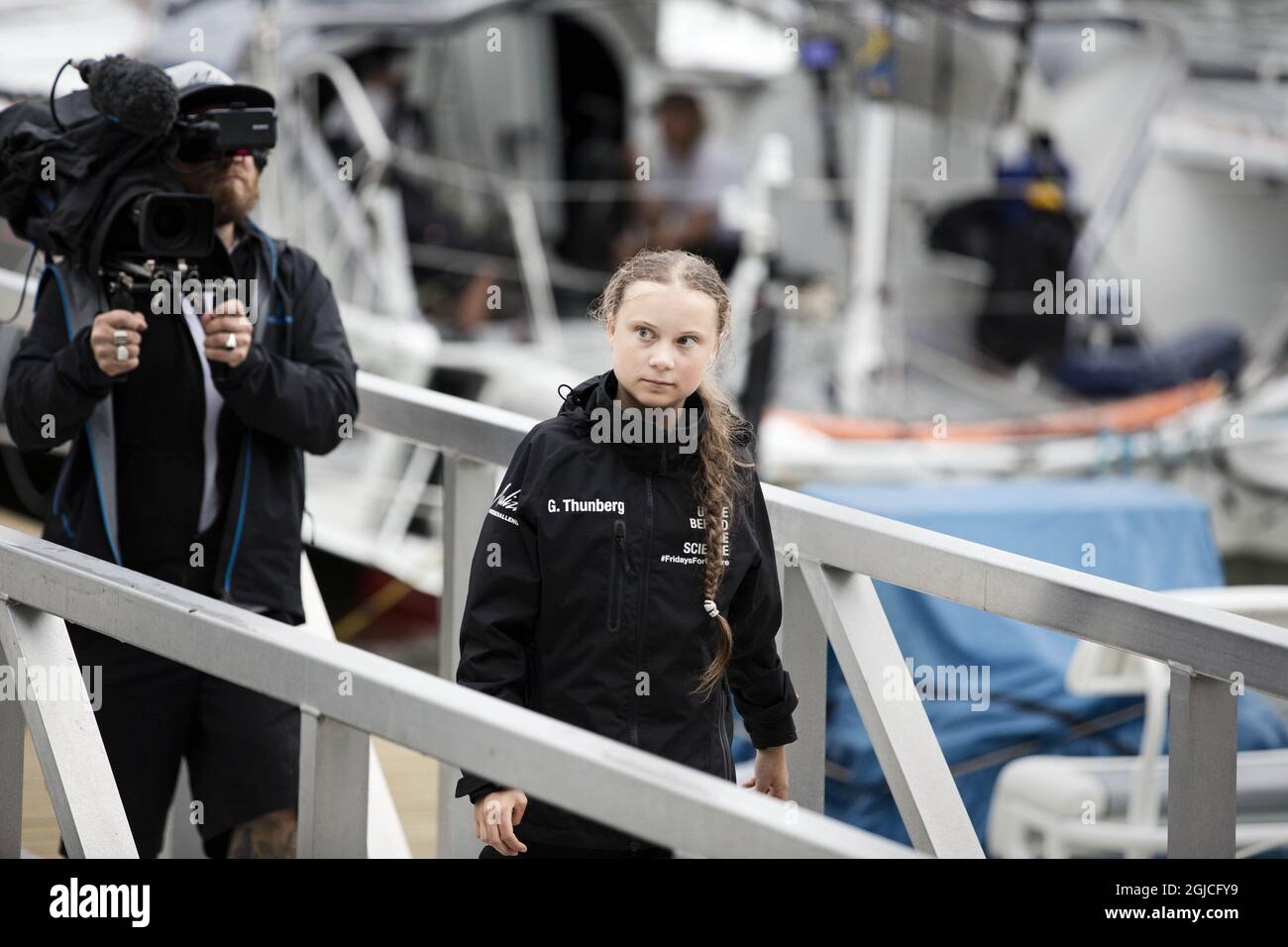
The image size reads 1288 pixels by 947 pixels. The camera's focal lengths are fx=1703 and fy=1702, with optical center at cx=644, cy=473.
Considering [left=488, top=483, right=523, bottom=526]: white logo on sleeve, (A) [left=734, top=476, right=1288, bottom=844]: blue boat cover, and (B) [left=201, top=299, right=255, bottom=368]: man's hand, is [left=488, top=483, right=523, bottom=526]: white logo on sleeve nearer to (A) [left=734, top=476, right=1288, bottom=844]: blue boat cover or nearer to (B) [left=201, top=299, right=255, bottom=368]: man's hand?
(B) [left=201, top=299, right=255, bottom=368]: man's hand

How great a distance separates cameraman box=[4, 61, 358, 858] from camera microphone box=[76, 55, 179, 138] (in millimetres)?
79

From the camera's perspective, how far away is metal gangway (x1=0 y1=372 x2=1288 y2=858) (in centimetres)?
157

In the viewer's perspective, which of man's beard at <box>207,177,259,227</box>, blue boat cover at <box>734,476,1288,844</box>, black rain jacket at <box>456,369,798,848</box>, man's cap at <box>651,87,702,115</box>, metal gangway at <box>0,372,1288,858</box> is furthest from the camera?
man's cap at <box>651,87,702,115</box>

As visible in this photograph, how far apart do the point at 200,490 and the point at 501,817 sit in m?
0.94

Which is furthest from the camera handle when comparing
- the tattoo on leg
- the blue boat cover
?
the blue boat cover

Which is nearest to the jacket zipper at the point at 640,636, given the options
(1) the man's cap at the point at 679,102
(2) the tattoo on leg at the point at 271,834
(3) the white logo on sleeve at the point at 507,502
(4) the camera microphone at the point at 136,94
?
(3) the white logo on sleeve at the point at 507,502

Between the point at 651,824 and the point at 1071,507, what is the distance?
3.88m

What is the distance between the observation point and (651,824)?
1.54m

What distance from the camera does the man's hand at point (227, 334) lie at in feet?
7.95

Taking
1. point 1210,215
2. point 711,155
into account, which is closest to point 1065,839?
point 711,155

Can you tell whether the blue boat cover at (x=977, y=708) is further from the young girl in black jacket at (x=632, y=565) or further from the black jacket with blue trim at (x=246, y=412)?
the young girl in black jacket at (x=632, y=565)

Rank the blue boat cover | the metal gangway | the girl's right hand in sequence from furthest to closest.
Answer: the blue boat cover → the girl's right hand → the metal gangway

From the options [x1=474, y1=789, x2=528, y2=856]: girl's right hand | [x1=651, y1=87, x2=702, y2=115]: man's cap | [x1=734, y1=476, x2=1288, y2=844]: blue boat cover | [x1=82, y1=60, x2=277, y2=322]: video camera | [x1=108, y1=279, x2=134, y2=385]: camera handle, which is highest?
[x1=651, y1=87, x2=702, y2=115]: man's cap
